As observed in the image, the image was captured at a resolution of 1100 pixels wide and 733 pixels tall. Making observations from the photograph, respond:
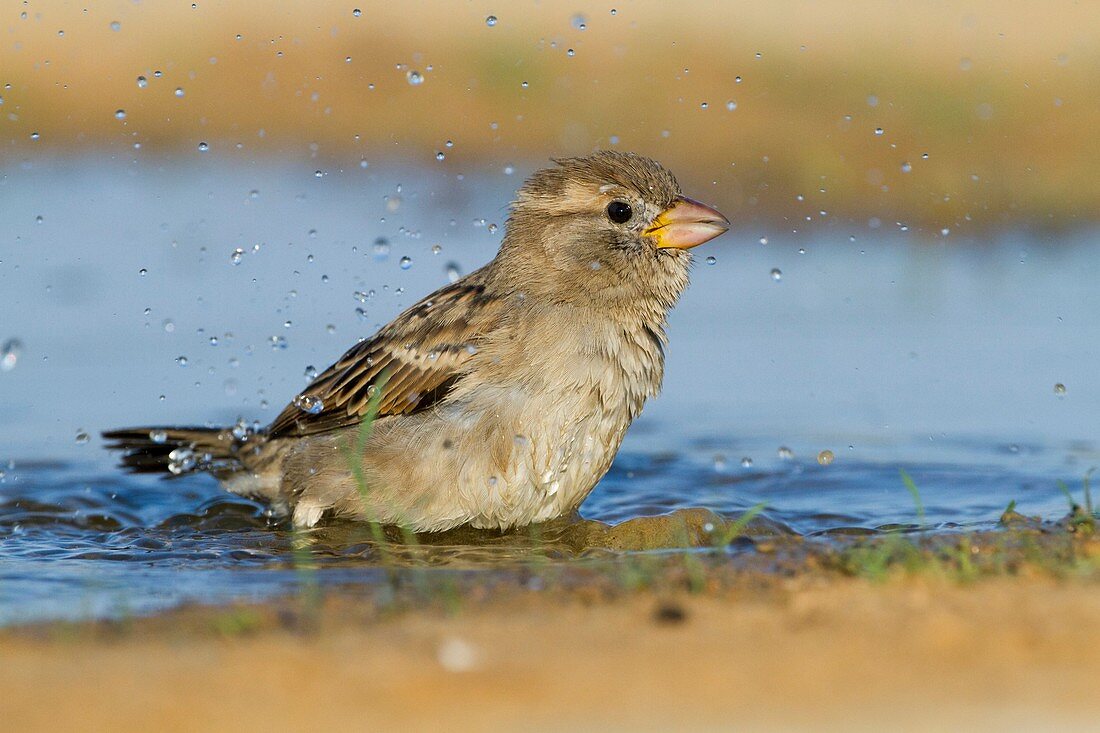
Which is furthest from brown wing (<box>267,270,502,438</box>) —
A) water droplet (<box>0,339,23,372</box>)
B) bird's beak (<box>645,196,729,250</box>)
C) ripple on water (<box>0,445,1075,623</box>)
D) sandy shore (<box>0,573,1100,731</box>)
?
water droplet (<box>0,339,23,372</box>)

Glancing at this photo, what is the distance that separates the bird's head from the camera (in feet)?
21.0

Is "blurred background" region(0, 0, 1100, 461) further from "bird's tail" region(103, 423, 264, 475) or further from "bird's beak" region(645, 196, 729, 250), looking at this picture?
"bird's beak" region(645, 196, 729, 250)

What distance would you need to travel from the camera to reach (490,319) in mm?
6301

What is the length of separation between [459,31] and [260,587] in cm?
1584

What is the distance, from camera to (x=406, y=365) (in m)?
6.45

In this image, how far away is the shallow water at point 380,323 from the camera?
6.54 meters

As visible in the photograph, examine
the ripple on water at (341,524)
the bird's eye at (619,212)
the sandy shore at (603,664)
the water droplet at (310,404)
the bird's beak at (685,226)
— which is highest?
the bird's eye at (619,212)

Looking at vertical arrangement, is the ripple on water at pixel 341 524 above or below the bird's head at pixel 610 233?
Result: below

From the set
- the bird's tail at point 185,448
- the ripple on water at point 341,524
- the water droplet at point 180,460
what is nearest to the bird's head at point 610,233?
the ripple on water at point 341,524

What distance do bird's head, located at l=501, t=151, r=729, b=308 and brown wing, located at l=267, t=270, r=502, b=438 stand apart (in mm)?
281

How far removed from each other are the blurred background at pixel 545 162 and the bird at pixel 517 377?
1.50 metres

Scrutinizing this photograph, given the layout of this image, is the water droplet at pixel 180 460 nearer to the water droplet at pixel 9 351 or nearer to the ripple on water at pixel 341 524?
the ripple on water at pixel 341 524

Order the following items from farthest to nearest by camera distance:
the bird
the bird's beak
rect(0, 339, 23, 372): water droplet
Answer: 1. rect(0, 339, 23, 372): water droplet
2. the bird's beak
3. the bird

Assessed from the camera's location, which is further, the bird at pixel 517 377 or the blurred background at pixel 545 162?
the blurred background at pixel 545 162
